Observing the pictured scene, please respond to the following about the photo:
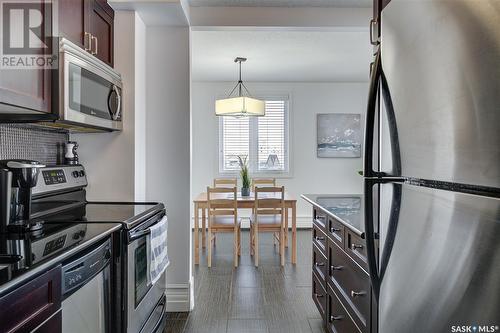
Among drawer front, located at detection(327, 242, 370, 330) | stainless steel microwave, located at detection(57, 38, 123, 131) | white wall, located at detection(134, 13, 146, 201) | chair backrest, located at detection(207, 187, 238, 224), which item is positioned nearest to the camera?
drawer front, located at detection(327, 242, 370, 330)

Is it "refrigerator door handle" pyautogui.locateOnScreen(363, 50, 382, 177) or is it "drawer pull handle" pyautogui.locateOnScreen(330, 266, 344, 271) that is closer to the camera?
"refrigerator door handle" pyautogui.locateOnScreen(363, 50, 382, 177)

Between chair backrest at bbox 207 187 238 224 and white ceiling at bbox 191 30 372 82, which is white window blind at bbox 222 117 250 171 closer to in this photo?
white ceiling at bbox 191 30 372 82

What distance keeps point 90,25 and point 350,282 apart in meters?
2.13

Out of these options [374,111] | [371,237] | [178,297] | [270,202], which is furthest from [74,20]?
[270,202]

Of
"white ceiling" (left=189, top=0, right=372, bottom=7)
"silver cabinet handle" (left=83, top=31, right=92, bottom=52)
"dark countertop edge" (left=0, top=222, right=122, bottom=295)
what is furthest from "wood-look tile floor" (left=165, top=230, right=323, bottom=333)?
"white ceiling" (left=189, top=0, right=372, bottom=7)

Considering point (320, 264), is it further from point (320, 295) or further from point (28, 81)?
point (28, 81)

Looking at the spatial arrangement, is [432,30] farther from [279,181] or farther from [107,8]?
[279,181]

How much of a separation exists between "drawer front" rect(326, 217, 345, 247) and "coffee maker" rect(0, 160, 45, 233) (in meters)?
1.50

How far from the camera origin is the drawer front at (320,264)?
2.28 m

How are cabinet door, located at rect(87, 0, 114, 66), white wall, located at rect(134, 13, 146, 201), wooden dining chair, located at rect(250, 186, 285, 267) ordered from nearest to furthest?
cabinet door, located at rect(87, 0, 114, 66) → white wall, located at rect(134, 13, 146, 201) → wooden dining chair, located at rect(250, 186, 285, 267)

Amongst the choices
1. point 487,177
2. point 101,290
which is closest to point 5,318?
point 101,290

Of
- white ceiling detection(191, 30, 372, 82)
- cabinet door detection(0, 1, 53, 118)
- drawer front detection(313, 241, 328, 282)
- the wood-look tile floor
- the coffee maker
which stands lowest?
the wood-look tile floor

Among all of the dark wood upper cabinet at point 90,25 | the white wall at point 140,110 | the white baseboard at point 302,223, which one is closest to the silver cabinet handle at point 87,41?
the dark wood upper cabinet at point 90,25

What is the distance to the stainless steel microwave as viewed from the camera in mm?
1661
